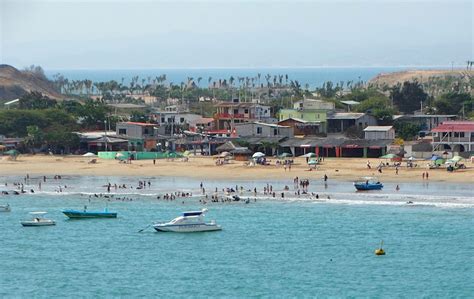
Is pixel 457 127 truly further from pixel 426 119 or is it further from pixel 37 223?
pixel 37 223

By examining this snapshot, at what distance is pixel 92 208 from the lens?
74688 millimetres

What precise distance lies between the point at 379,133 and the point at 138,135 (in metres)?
23.7

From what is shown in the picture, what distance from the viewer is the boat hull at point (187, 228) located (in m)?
65.8

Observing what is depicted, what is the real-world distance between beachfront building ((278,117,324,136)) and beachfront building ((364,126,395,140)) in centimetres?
800

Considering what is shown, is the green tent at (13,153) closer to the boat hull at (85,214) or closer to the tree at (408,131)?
the boat hull at (85,214)

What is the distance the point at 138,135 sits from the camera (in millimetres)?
109312

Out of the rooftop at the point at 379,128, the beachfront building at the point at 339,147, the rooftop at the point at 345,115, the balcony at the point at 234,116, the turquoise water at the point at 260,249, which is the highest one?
the rooftop at the point at 345,115

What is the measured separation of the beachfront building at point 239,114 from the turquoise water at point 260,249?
38064 millimetres

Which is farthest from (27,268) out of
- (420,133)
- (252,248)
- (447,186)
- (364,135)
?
(420,133)

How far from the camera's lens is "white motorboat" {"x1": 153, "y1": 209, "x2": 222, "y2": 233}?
6575cm

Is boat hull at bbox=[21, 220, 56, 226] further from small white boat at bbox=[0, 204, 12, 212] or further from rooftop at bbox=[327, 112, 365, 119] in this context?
rooftop at bbox=[327, 112, 365, 119]

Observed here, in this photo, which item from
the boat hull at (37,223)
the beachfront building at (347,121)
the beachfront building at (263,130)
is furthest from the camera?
the beachfront building at (347,121)

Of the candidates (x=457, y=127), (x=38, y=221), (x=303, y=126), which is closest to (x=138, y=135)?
(x=303, y=126)

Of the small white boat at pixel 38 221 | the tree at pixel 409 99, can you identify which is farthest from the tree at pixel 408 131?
the small white boat at pixel 38 221
